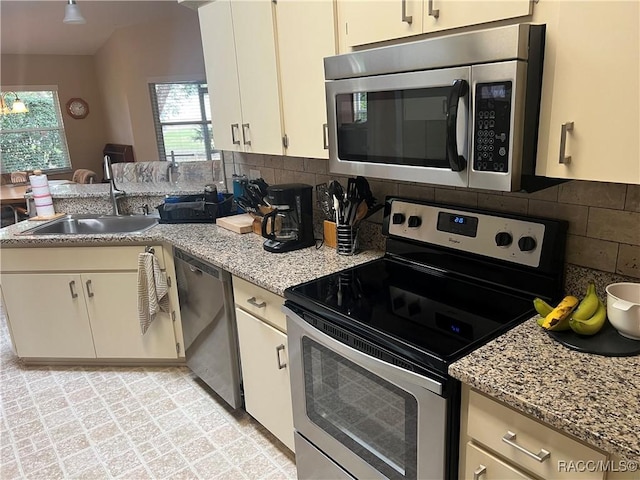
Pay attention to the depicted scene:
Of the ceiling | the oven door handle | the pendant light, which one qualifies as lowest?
the oven door handle

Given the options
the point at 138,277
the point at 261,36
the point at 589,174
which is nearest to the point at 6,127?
the point at 138,277

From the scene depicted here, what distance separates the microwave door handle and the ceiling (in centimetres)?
529

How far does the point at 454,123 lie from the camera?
1293 millimetres

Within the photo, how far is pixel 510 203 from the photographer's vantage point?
5.31 ft

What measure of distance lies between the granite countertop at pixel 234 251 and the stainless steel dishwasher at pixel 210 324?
8cm

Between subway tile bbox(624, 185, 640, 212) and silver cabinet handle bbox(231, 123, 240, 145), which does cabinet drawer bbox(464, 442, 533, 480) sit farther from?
silver cabinet handle bbox(231, 123, 240, 145)

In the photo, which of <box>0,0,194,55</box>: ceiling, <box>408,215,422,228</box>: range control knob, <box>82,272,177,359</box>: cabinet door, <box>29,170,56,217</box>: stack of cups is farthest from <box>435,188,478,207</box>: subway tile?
<box>0,0,194,55</box>: ceiling

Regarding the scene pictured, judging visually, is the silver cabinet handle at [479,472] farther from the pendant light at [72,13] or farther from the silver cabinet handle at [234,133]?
the pendant light at [72,13]

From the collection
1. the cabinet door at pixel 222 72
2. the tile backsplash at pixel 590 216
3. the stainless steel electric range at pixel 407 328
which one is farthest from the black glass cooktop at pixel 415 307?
the cabinet door at pixel 222 72

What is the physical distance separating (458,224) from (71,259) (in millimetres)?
2154

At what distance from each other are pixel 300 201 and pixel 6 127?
23.9ft

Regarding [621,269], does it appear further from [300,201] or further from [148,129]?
[148,129]

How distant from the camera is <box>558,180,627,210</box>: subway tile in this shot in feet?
4.49

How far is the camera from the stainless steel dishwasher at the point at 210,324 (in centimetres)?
219
